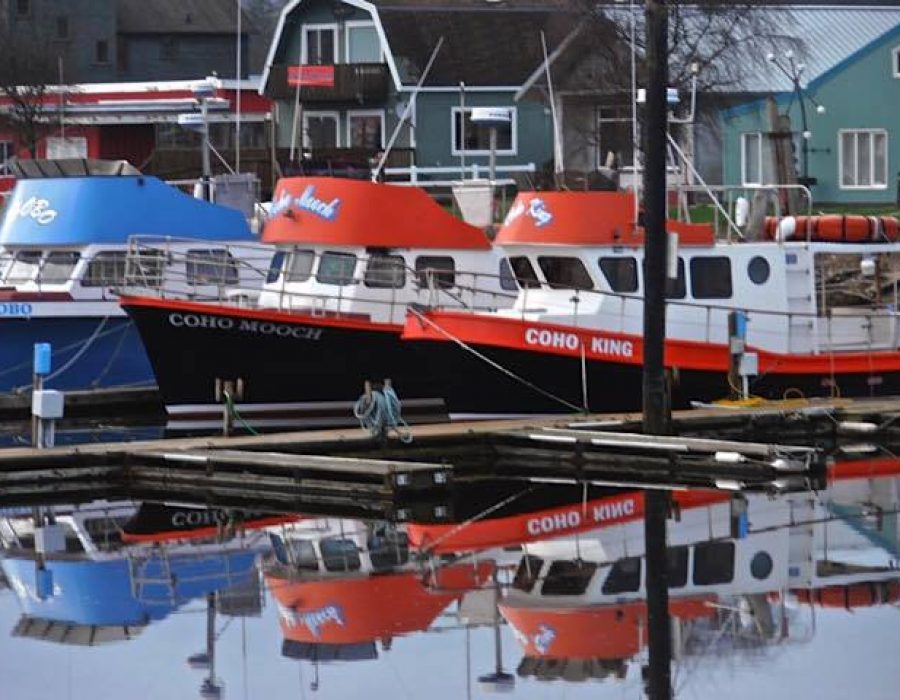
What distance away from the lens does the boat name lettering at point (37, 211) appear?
96.4 ft

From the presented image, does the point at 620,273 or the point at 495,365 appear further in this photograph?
the point at 620,273

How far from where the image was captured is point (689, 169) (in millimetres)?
26172

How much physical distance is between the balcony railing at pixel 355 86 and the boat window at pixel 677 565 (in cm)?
3624

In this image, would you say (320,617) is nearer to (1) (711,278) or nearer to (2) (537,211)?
(2) (537,211)

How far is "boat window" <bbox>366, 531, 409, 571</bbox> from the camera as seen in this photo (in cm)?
1677

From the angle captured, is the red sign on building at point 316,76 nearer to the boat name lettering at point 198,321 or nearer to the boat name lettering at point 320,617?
→ the boat name lettering at point 198,321

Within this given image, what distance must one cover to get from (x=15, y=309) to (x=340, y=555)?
1202 cm

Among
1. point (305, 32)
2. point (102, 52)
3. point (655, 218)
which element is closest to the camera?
point (655, 218)

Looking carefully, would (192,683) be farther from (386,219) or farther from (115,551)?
(386,219)

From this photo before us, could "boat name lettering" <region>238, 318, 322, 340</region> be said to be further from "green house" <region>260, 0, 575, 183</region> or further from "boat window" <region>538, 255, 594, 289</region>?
"green house" <region>260, 0, 575, 183</region>

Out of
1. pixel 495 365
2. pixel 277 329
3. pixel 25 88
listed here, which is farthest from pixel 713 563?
pixel 25 88

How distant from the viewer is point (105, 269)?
29.0 meters

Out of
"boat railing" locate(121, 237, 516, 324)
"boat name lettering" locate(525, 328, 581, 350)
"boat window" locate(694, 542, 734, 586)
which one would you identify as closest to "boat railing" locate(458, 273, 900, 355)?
"boat name lettering" locate(525, 328, 581, 350)

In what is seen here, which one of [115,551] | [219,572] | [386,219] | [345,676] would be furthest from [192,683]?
[386,219]
